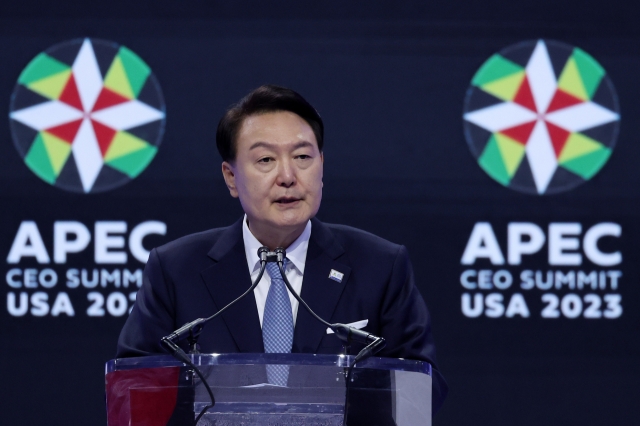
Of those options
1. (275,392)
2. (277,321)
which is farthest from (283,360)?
(277,321)

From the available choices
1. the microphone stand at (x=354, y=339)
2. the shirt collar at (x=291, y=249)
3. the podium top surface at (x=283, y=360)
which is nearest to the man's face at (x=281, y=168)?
the shirt collar at (x=291, y=249)

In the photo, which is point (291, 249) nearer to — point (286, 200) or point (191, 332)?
point (286, 200)

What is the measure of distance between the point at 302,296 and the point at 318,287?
4 cm

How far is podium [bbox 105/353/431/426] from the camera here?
1428 mm

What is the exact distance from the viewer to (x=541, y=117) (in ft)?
10.7

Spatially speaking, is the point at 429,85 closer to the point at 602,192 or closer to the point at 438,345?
the point at 602,192

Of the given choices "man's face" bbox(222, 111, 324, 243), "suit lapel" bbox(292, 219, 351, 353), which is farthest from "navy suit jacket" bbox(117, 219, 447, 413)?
"man's face" bbox(222, 111, 324, 243)

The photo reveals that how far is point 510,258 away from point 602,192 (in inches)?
16.2

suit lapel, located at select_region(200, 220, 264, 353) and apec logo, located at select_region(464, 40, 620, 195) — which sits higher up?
apec logo, located at select_region(464, 40, 620, 195)

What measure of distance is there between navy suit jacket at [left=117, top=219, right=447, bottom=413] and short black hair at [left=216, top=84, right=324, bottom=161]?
0.77ft

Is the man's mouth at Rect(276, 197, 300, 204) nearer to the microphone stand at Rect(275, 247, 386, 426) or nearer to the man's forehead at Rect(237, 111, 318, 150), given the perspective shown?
the man's forehead at Rect(237, 111, 318, 150)

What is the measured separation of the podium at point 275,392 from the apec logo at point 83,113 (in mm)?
1900

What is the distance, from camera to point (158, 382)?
4.79 feet

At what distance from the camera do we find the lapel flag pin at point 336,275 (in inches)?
79.2
